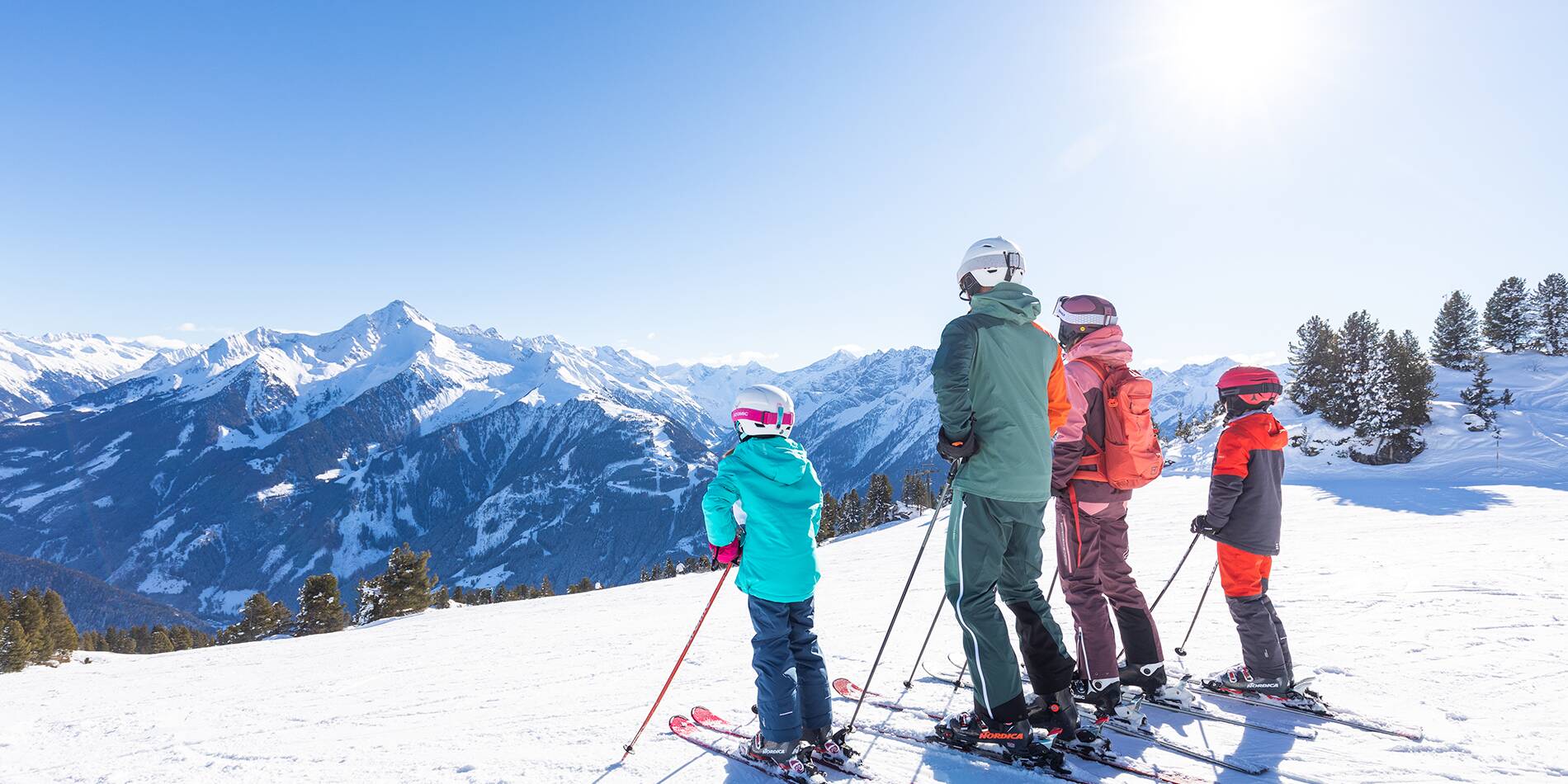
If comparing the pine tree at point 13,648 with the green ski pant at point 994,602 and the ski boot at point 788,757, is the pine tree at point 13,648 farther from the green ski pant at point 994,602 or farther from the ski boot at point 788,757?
the green ski pant at point 994,602

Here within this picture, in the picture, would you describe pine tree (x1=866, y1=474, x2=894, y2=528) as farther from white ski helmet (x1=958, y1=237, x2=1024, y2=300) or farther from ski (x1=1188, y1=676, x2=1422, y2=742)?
white ski helmet (x1=958, y1=237, x2=1024, y2=300)

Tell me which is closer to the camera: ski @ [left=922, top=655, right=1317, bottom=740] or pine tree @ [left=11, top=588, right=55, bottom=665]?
ski @ [left=922, top=655, right=1317, bottom=740]

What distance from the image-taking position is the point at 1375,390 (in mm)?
34031

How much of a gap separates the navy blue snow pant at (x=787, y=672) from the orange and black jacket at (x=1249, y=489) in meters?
3.43

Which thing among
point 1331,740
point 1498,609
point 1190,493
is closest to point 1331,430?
point 1190,493

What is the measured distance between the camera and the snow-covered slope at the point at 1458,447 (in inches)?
1081

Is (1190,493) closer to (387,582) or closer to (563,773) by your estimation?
(563,773)

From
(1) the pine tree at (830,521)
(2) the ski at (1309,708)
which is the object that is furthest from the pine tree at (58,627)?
(2) the ski at (1309,708)

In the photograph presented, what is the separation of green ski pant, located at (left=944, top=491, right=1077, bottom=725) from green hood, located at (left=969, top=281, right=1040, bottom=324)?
121 centimetres

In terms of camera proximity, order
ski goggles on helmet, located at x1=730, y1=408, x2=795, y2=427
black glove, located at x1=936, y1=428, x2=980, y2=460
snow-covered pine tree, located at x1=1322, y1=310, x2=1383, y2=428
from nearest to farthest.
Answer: black glove, located at x1=936, y1=428, x2=980, y2=460 → ski goggles on helmet, located at x1=730, y1=408, x2=795, y2=427 → snow-covered pine tree, located at x1=1322, y1=310, x2=1383, y2=428

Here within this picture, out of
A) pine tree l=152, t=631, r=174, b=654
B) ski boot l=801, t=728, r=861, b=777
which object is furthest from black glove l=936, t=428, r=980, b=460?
pine tree l=152, t=631, r=174, b=654

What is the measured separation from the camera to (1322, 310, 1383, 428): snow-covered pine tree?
1411 inches

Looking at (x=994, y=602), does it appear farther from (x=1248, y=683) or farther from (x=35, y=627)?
(x=35, y=627)

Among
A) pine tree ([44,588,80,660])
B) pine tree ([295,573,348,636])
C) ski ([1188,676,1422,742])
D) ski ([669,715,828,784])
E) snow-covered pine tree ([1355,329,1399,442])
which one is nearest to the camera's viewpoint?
ski ([669,715,828,784])
